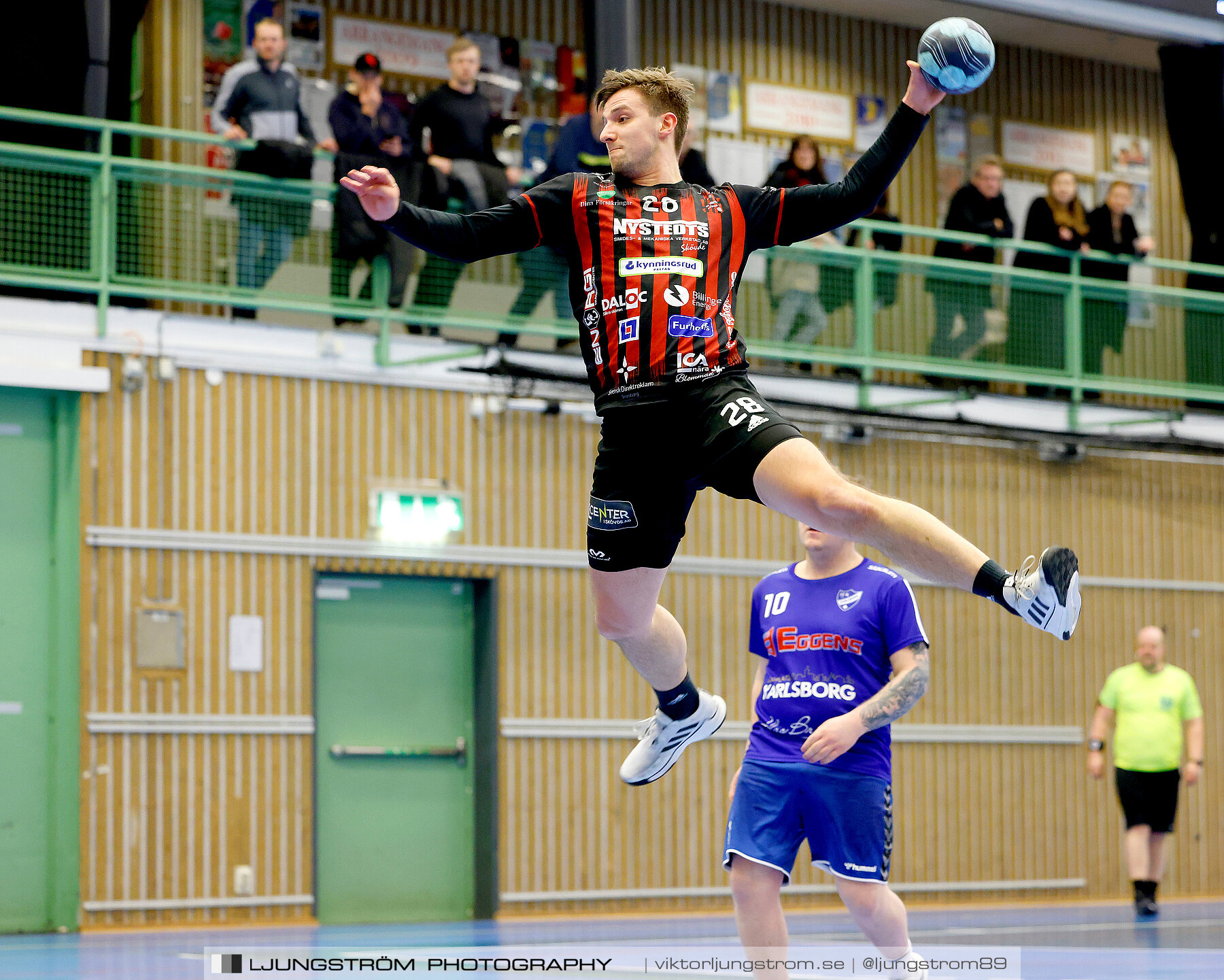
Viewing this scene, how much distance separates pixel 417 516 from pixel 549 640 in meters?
1.70

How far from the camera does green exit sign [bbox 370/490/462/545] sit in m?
13.9

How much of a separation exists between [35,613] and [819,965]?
7176 millimetres

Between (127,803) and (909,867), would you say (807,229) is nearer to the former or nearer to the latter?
(127,803)

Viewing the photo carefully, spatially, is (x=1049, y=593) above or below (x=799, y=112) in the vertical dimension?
below

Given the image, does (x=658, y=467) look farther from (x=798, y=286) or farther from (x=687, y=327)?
(x=798, y=286)

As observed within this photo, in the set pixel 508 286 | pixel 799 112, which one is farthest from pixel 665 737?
pixel 799 112

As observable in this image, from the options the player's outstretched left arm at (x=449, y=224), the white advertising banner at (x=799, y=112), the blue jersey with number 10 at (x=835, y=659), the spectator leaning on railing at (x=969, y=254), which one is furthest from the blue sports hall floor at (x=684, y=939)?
the white advertising banner at (x=799, y=112)

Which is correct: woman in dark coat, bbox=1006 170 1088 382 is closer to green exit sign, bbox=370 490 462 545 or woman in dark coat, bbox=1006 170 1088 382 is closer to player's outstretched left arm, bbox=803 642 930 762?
green exit sign, bbox=370 490 462 545

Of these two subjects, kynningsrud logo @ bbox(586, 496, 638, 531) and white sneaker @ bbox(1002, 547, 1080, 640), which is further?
kynningsrud logo @ bbox(586, 496, 638, 531)

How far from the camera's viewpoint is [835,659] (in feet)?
22.5

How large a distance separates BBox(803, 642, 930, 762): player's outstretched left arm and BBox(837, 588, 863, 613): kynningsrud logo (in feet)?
0.92

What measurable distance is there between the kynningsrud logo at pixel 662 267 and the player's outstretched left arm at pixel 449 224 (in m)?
0.35

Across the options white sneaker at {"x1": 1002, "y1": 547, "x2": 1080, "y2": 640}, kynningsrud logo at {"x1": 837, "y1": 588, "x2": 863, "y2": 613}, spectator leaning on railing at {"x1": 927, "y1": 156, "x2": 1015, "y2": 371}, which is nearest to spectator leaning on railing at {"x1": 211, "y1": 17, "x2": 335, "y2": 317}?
spectator leaning on railing at {"x1": 927, "y1": 156, "x2": 1015, "y2": 371}

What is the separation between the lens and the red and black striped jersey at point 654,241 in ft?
18.1
